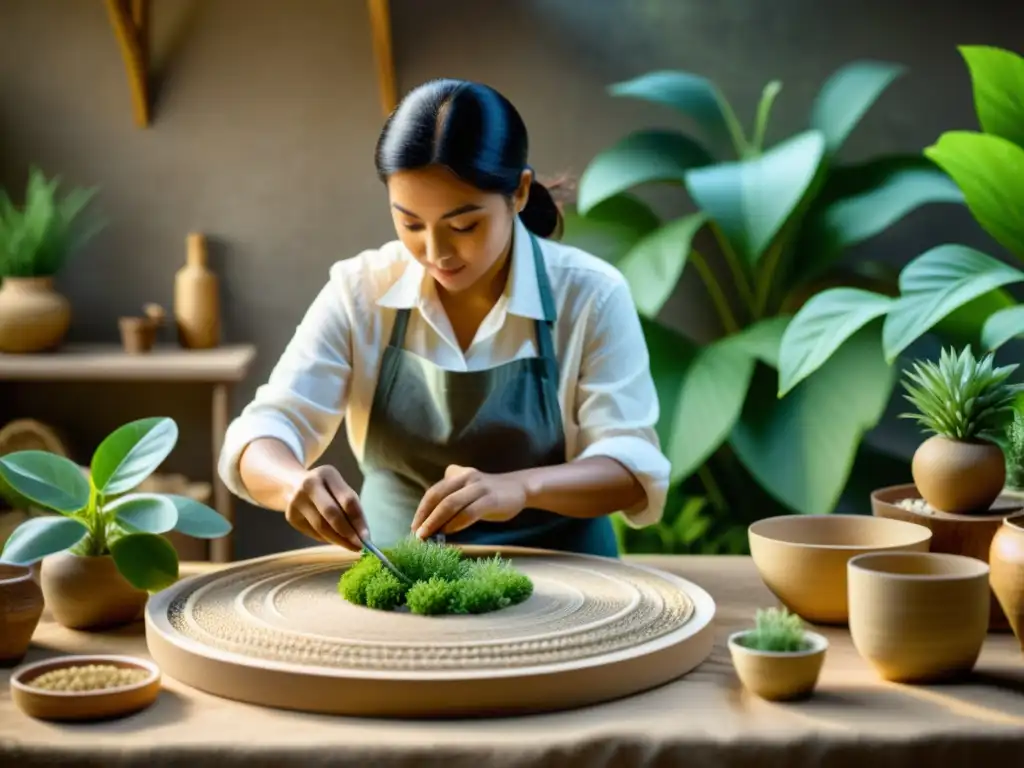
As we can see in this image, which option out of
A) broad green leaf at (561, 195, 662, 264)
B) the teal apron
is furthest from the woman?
broad green leaf at (561, 195, 662, 264)

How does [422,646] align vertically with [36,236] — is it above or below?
below

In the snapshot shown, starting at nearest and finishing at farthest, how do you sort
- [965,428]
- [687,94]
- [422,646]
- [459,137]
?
1. [422,646]
2. [965,428]
3. [459,137]
4. [687,94]

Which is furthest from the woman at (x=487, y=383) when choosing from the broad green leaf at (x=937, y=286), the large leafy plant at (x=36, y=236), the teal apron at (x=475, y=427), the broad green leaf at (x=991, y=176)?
the large leafy plant at (x=36, y=236)

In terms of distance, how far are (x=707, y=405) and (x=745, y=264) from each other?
0.54 m

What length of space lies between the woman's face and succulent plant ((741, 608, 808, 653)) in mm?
650

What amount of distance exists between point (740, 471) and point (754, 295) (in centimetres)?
48

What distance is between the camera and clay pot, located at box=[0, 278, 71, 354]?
3189 millimetres

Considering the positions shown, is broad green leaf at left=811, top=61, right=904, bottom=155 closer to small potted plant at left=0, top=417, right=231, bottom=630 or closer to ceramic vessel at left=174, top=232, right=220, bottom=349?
ceramic vessel at left=174, top=232, right=220, bottom=349

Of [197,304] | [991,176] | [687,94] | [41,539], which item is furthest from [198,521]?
[687,94]

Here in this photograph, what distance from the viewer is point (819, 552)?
1.36 metres

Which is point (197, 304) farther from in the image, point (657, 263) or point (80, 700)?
point (80, 700)

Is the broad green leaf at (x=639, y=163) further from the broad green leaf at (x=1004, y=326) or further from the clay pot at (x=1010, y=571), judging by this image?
the clay pot at (x=1010, y=571)

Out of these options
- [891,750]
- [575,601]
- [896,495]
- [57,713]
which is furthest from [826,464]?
[57,713]

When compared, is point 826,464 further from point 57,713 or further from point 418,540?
point 57,713
